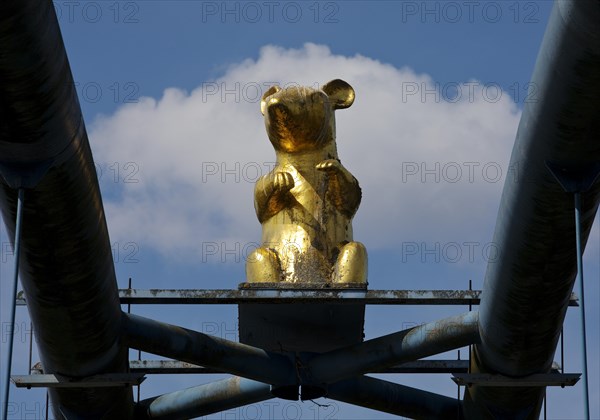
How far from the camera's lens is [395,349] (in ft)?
65.9

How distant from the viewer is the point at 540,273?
724 inches

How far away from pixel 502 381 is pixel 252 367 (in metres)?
2.83

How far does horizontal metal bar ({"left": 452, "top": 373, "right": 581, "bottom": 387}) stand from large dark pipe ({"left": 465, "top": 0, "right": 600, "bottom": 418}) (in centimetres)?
10

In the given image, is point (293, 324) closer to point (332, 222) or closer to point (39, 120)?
point (332, 222)

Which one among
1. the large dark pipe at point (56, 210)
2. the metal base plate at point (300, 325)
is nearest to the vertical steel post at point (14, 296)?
the large dark pipe at point (56, 210)

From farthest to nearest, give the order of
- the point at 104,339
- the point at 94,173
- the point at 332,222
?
the point at 332,222
the point at 104,339
the point at 94,173

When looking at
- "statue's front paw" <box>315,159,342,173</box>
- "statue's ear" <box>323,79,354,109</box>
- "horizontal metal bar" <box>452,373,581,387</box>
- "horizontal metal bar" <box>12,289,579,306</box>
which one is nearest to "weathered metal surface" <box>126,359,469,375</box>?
"horizontal metal bar" <box>452,373,581,387</box>

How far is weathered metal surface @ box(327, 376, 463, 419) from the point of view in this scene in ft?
70.3

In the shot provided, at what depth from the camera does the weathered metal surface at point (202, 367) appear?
21.5 meters

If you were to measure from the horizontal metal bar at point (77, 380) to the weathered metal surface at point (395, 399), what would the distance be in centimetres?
273

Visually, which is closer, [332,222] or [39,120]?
[39,120]

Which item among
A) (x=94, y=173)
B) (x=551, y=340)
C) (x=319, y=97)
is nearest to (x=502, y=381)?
(x=551, y=340)

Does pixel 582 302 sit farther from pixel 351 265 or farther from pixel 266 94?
pixel 266 94

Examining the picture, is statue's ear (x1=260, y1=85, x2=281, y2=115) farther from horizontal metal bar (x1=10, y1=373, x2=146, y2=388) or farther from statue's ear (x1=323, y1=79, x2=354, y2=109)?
horizontal metal bar (x1=10, y1=373, x2=146, y2=388)
